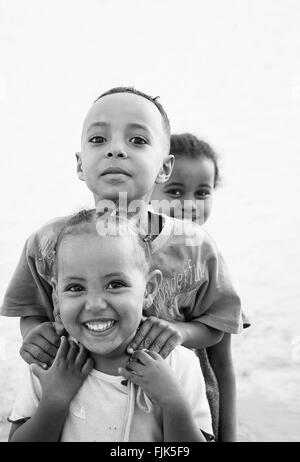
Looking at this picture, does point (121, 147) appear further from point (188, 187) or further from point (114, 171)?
point (188, 187)

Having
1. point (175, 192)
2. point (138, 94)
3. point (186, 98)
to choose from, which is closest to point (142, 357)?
point (138, 94)

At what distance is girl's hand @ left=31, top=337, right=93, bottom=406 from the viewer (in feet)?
3.88

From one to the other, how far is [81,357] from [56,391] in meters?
0.08

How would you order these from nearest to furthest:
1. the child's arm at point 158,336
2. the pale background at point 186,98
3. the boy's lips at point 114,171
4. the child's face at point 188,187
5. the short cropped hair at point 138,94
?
the child's arm at point 158,336, the boy's lips at point 114,171, the short cropped hair at point 138,94, the child's face at point 188,187, the pale background at point 186,98

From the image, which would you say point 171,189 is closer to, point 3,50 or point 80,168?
point 80,168

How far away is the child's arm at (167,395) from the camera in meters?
1.14

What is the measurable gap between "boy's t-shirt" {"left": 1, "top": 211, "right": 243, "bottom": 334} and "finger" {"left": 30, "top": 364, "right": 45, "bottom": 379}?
203 mm

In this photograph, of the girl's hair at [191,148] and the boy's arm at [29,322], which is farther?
the girl's hair at [191,148]

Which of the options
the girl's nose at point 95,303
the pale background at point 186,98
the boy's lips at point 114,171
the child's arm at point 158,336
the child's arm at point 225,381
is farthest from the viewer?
the pale background at point 186,98

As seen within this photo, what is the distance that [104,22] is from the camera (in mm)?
3783

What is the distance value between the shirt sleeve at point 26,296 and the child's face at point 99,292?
1.03ft

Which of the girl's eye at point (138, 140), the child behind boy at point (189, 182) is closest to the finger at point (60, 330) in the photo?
the girl's eye at point (138, 140)

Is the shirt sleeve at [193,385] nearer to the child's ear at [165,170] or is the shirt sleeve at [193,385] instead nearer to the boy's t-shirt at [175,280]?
the boy's t-shirt at [175,280]

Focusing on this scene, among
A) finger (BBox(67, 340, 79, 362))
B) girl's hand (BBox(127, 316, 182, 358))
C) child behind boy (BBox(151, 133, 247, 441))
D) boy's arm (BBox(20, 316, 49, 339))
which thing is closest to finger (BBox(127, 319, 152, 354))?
girl's hand (BBox(127, 316, 182, 358))
